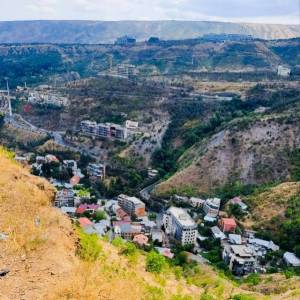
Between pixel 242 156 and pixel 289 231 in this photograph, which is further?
pixel 242 156

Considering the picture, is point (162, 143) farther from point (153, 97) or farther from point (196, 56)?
point (196, 56)

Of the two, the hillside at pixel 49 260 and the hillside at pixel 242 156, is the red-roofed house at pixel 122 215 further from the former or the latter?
the hillside at pixel 49 260

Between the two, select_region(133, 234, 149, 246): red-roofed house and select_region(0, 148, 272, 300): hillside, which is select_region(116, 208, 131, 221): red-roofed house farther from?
select_region(0, 148, 272, 300): hillside

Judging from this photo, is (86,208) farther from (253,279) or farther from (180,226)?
(253,279)

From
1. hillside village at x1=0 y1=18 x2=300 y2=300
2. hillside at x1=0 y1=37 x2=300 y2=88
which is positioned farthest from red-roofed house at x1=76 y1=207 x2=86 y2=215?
hillside at x1=0 y1=37 x2=300 y2=88

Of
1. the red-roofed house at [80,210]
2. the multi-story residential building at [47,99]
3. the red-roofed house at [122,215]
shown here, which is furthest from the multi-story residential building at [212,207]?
the multi-story residential building at [47,99]

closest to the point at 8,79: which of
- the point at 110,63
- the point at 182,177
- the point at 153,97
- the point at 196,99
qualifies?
the point at 110,63

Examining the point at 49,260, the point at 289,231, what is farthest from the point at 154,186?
the point at 49,260
